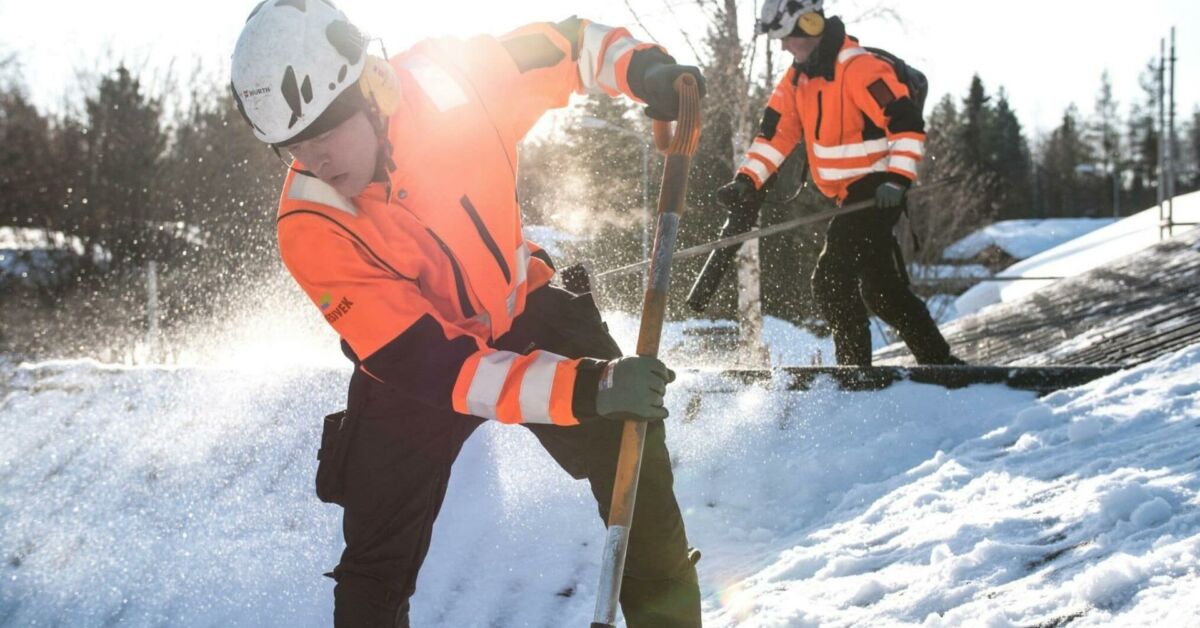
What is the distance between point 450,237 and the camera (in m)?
2.35

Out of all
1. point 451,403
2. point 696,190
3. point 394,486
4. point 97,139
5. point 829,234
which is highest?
point 97,139

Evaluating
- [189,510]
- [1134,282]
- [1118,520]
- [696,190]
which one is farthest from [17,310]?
[1118,520]

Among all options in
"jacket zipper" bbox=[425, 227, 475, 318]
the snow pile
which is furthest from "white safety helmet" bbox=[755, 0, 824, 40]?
the snow pile

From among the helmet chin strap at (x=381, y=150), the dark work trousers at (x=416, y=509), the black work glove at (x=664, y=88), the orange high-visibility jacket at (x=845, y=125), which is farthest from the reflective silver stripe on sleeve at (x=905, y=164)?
the helmet chin strap at (x=381, y=150)

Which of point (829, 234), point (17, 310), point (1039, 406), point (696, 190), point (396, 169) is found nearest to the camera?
point (396, 169)

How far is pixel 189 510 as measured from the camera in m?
4.27

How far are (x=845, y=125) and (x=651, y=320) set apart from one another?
3.14 meters

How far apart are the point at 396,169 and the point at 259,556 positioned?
2263mm

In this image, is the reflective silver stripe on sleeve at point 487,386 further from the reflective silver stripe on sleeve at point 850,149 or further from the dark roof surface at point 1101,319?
the reflective silver stripe on sleeve at point 850,149

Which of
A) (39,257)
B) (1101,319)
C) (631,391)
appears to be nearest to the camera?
(631,391)

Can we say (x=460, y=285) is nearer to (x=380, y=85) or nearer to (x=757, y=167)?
(x=380, y=85)

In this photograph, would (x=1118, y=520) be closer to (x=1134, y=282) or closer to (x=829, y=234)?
(x=829, y=234)

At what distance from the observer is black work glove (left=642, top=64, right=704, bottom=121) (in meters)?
2.55

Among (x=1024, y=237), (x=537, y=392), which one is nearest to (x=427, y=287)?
(x=537, y=392)
